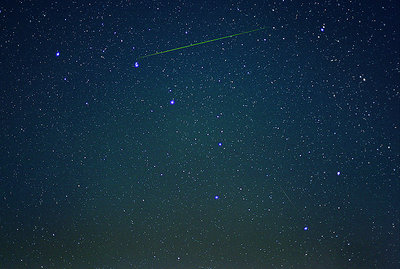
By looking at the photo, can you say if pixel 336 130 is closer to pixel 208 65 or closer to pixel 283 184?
pixel 283 184

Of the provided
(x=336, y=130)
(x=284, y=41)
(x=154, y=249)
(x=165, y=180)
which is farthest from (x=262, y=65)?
(x=154, y=249)

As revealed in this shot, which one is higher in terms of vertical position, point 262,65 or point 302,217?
point 262,65

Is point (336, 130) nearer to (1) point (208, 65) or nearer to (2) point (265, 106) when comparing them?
(2) point (265, 106)

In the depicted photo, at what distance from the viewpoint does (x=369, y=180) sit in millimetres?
668

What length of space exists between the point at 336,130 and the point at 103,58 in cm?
52

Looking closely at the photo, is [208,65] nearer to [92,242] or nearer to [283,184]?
[283,184]

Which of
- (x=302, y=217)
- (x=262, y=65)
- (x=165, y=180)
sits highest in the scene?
(x=262, y=65)

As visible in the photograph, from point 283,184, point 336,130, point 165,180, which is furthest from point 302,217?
point 165,180

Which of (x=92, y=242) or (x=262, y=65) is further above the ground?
(x=262, y=65)

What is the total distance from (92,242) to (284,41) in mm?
614

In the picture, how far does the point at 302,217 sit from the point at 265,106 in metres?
0.25

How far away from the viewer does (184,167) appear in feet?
2.23

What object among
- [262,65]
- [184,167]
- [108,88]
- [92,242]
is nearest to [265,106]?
[262,65]

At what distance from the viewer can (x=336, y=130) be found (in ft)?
2.16
